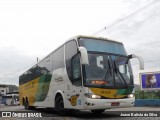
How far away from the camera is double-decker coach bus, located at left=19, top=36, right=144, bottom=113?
11.2 metres

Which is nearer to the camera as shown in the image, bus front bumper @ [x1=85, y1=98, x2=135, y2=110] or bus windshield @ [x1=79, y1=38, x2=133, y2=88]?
bus front bumper @ [x1=85, y1=98, x2=135, y2=110]

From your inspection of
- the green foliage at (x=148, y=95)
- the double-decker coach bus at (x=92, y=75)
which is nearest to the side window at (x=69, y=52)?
the double-decker coach bus at (x=92, y=75)

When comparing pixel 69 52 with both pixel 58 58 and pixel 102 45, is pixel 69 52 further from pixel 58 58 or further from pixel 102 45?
pixel 58 58

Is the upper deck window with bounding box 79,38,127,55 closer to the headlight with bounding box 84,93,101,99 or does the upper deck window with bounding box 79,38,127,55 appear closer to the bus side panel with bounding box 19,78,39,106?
the headlight with bounding box 84,93,101,99

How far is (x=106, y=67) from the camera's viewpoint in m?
11.7

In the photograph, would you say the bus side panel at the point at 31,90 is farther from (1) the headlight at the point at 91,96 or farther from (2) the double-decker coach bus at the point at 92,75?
(1) the headlight at the point at 91,96

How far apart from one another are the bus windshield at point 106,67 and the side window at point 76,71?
0.42 metres

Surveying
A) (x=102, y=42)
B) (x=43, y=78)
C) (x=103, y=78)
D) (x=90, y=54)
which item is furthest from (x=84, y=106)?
(x=43, y=78)

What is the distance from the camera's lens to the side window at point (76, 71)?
11640 mm

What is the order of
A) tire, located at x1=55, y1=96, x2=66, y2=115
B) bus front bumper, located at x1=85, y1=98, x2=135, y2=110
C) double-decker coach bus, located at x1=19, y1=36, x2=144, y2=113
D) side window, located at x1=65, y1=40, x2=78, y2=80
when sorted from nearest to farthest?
bus front bumper, located at x1=85, y1=98, x2=135, y2=110 < double-decker coach bus, located at x1=19, y1=36, x2=144, y2=113 < side window, located at x1=65, y1=40, x2=78, y2=80 < tire, located at x1=55, y1=96, x2=66, y2=115

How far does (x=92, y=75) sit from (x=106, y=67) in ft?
2.36

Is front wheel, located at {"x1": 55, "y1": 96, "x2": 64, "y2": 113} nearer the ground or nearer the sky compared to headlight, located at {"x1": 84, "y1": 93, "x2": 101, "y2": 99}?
nearer the ground

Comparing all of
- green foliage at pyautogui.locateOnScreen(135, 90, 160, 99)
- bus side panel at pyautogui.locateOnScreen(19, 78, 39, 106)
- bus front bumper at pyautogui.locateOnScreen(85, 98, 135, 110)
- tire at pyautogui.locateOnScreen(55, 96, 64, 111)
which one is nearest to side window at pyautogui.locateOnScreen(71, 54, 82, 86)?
bus front bumper at pyautogui.locateOnScreen(85, 98, 135, 110)

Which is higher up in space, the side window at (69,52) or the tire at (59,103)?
the side window at (69,52)
